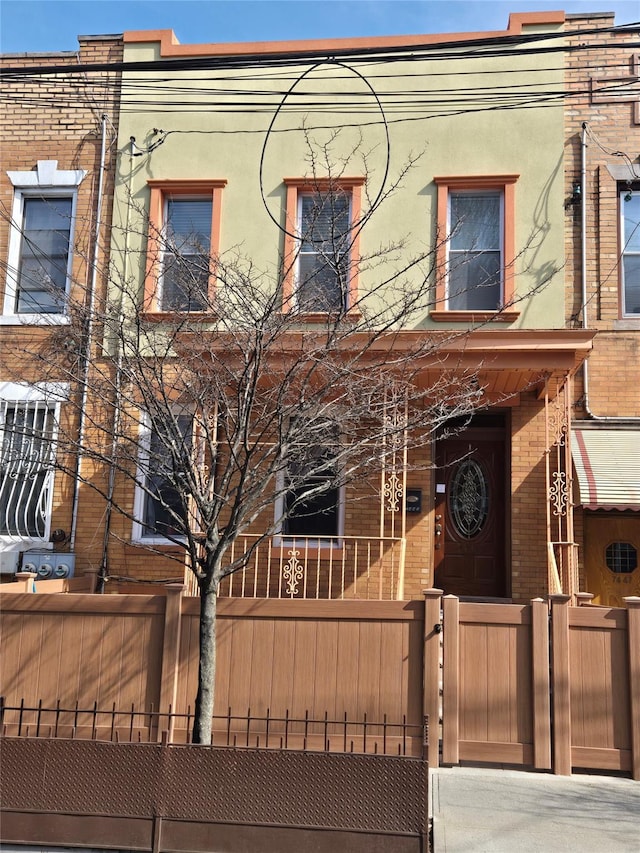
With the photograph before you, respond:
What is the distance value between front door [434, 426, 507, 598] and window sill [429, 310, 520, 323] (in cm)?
150

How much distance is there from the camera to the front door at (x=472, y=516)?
35.2 ft

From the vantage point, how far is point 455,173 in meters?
11.0

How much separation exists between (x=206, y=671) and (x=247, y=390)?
2120 mm

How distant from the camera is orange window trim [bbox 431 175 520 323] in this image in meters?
10.4

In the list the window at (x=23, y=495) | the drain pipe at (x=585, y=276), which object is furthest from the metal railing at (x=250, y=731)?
the drain pipe at (x=585, y=276)

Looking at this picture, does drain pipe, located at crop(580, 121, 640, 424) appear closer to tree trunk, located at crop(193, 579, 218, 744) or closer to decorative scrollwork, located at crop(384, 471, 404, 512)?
decorative scrollwork, located at crop(384, 471, 404, 512)

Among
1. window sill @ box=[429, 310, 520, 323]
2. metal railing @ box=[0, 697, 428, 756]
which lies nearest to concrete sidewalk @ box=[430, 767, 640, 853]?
metal railing @ box=[0, 697, 428, 756]

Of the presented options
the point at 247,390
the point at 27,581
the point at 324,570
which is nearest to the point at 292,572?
the point at 324,570

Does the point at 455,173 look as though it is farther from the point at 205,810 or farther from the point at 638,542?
the point at 205,810

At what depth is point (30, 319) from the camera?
37.4ft

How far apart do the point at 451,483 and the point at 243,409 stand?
208 inches

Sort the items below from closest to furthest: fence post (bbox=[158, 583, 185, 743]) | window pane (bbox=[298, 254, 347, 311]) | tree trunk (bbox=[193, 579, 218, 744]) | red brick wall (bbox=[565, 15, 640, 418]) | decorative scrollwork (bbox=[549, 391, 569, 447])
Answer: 1. tree trunk (bbox=[193, 579, 218, 744])
2. fence post (bbox=[158, 583, 185, 743])
3. window pane (bbox=[298, 254, 347, 311])
4. decorative scrollwork (bbox=[549, 391, 569, 447])
5. red brick wall (bbox=[565, 15, 640, 418])

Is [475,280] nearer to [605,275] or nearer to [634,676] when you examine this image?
[605,275]

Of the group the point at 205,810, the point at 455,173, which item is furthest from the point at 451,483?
A: the point at 205,810
